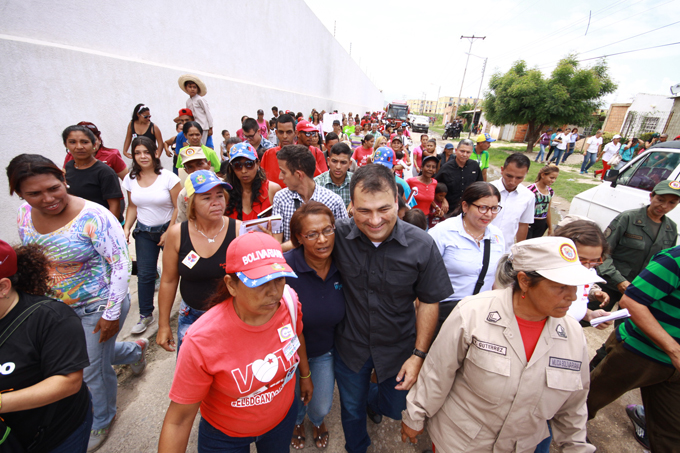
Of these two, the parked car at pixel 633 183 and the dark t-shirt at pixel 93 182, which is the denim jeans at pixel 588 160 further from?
the dark t-shirt at pixel 93 182

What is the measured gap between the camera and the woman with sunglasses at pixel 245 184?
2887mm

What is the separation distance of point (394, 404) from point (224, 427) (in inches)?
49.8

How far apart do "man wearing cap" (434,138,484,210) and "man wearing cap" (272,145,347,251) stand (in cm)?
288

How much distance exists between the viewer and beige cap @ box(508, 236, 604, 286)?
133cm

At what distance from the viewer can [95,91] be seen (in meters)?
4.96

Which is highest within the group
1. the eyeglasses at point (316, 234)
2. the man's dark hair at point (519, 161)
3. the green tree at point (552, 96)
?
the green tree at point (552, 96)

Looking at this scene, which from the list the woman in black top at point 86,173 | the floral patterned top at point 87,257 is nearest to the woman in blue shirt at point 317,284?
the floral patterned top at point 87,257

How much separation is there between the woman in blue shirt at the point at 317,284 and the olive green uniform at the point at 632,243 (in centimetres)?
287

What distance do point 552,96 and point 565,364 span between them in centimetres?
2316

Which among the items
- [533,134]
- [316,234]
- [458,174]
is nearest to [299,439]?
[316,234]

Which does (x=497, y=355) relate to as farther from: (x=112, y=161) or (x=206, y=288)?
(x=112, y=161)

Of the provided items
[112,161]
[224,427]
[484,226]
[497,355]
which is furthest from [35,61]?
[497,355]

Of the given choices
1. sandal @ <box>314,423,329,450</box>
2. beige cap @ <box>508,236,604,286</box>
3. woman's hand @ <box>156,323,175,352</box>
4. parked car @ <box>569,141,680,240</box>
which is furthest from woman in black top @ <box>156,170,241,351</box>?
parked car @ <box>569,141,680,240</box>

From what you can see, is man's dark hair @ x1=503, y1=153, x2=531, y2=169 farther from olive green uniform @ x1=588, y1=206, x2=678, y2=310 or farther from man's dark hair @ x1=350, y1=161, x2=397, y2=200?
→ man's dark hair @ x1=350, y1=161, x2=397, y2=200
